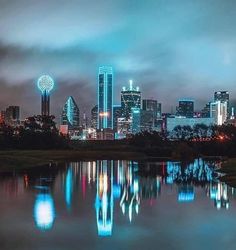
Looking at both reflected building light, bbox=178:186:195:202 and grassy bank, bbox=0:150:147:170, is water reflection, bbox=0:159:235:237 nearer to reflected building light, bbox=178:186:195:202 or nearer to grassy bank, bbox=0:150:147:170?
reflected building light, bbox=178:186:195:202

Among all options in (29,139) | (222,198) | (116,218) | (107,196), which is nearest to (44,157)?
(29,139)

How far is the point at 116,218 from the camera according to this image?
29.3 metres

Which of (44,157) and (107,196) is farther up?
(44,157)

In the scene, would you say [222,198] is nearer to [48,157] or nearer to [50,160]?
[50,160]

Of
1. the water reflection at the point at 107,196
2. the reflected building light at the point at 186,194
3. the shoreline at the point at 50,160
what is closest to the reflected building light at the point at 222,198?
the water reflection at the point at 107,196

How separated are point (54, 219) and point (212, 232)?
9357mm

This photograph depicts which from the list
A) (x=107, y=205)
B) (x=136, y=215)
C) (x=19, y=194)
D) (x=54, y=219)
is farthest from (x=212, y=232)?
(x=19, y=194)

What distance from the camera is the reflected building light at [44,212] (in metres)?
26.7

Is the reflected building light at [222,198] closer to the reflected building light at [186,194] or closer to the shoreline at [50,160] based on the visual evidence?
the reflected building light at [186,194]

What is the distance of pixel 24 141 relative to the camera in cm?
15450

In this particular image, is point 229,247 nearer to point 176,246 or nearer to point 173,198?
point 176,246

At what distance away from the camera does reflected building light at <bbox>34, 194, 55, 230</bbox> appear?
1050 inches

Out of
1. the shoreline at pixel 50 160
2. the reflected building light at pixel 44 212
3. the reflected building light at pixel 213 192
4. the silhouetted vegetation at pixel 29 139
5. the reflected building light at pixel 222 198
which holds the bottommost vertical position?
the reflected building light at pixel 213 192

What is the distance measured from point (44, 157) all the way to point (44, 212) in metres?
87.1
